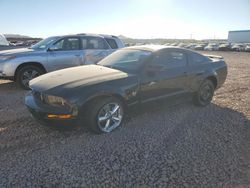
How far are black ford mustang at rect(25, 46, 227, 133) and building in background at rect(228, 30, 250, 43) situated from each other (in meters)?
81.6

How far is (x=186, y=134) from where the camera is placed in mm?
4328

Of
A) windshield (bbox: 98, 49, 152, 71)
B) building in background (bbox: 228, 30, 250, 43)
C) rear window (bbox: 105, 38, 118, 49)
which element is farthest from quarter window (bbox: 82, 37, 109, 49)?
building in background (bbox: 228, 30, 250, 43)

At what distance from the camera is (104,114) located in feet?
13.6

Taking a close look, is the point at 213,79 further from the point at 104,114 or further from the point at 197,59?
the point at 104,114

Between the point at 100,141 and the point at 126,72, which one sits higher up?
the point at 126,72

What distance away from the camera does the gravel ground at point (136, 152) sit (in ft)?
9.95

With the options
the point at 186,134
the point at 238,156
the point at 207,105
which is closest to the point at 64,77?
the point at 186,134

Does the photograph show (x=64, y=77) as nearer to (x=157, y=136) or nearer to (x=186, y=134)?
(x=157, y=136)

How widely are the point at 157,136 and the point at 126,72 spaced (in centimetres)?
130

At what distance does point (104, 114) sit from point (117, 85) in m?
0.54

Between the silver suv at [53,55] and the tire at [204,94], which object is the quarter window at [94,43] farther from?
the tire at [204,94]

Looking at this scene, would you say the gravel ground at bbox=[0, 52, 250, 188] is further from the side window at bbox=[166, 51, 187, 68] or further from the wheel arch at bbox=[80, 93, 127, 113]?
the side window at bbox=[166, 51, 187, 68]

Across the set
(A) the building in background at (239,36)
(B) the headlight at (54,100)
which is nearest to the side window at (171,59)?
(B) the headlight at (54,100)

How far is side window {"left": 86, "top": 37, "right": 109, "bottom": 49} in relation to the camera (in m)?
8.24
